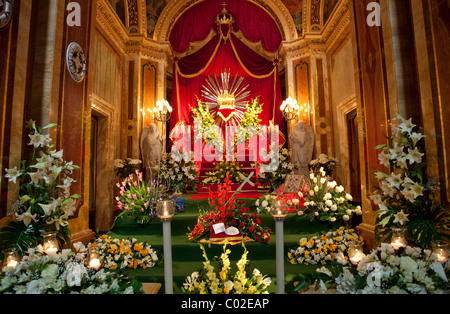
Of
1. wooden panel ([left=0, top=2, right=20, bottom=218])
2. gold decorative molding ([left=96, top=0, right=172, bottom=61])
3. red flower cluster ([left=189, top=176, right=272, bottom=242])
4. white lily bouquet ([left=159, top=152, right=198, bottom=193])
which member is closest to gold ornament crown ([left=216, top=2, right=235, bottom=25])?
gold decorative molding ([left=96, top=0, right=172, bottom=61])

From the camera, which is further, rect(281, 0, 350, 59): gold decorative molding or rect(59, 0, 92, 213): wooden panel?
rect(281, 0, 350, 59): gold decorative molding

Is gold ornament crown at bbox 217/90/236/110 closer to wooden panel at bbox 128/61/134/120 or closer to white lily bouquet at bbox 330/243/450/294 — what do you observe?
wooden panel at bbox 128/61/134/120

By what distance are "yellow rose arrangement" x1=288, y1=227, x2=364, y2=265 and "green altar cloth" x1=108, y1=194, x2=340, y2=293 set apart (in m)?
0.11

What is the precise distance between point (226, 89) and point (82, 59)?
6.56 meters

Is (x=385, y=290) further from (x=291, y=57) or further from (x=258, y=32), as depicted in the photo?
(x=258, y=32)

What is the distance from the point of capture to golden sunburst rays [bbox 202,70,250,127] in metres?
10.1

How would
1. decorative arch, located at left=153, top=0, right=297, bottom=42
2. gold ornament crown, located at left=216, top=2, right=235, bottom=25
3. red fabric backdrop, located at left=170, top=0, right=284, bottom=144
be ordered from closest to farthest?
1. decorative arch, located at left=153, top=0, right=297, bottom=42
2. red fabric backdrop, located at left=170, top=0, right=284, bottom=144
3. gold ornament crown, located at left=216, top=2, right=235, bottom=25

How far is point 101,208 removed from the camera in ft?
23.6

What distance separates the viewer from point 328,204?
13.9ft

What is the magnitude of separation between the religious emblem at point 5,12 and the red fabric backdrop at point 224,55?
680 cm

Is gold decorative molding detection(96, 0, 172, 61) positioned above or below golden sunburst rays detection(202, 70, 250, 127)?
above

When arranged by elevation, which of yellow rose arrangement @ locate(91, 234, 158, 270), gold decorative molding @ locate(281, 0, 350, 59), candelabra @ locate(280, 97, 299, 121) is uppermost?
gold decorative molding @ locate(281, 0, 350, 59)
